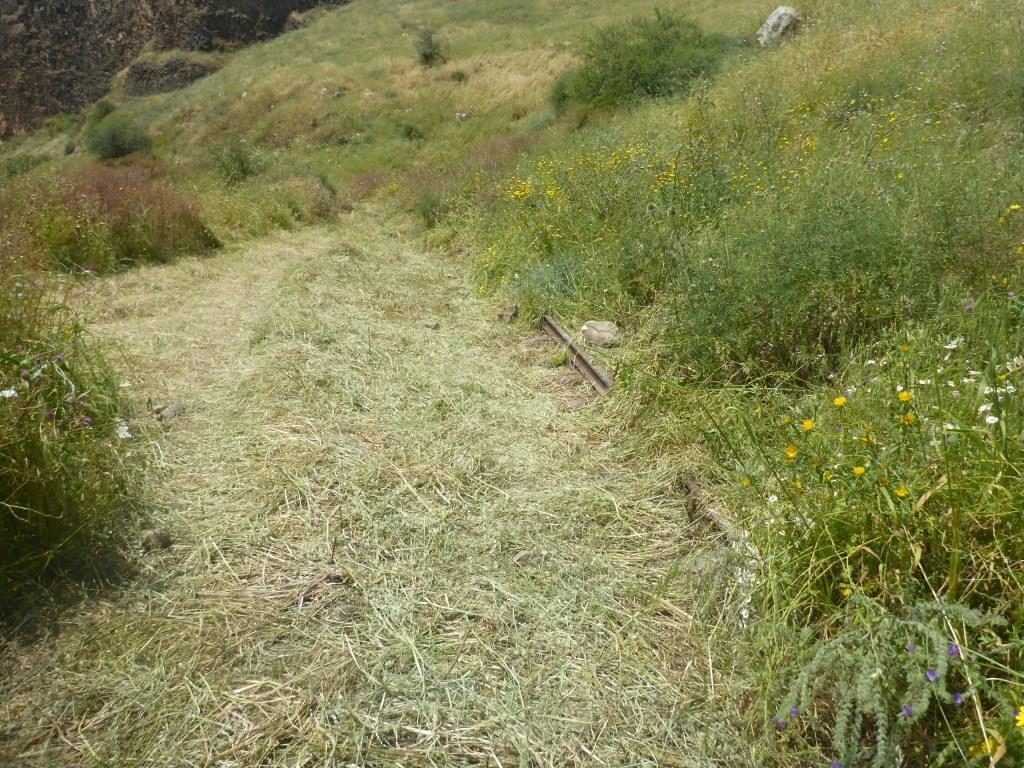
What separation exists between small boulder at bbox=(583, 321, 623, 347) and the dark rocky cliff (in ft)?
160

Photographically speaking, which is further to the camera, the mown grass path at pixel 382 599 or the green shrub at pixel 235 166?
the green shrub at pixel 235 166

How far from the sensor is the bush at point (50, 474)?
257cm

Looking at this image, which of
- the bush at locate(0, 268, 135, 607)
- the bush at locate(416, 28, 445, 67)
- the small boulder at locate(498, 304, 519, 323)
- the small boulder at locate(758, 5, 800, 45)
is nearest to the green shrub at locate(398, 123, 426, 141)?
the bush at locate(416, 28, 445, 67)

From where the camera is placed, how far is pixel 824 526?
2240 millimetres

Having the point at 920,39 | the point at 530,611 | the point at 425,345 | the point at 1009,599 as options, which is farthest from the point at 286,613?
the point at 920,39

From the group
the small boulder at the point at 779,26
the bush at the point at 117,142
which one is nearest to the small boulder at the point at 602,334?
the small boulder at the point at 779,26

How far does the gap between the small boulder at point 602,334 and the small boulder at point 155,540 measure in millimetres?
3104

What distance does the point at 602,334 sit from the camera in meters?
5.01

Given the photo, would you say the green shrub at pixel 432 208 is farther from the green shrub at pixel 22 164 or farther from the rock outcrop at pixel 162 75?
the rock outcrop at pixel 162 75

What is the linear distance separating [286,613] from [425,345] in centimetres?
299

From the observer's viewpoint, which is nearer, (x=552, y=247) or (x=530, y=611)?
(x=530, y=611)

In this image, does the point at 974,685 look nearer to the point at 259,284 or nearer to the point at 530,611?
the point at 530,611

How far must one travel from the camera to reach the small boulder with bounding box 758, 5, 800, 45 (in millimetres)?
12242

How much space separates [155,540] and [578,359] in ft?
9.55
